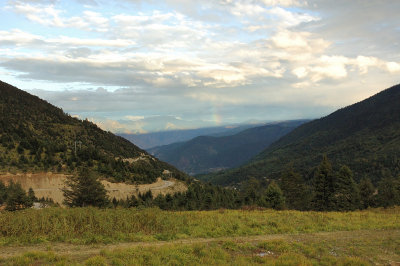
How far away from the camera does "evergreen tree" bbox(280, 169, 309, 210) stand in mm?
64344

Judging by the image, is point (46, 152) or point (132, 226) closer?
point (132, 226)

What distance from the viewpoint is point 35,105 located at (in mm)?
124125

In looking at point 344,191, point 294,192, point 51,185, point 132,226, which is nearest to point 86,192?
point 132,226

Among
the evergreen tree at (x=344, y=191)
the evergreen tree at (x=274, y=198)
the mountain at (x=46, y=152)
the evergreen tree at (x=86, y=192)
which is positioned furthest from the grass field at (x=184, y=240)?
the mountain at (x=46, y=152)

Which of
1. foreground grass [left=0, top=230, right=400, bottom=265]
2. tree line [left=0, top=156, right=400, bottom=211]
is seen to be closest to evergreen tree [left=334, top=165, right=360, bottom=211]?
tree line [left=0, top=156, right=400, bottom=211]

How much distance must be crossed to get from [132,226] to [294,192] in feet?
187

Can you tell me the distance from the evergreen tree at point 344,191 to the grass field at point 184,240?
91.3ft

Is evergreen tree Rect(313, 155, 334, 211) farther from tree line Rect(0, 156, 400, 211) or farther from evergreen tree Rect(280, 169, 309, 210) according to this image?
evergreen tree Rect(280, 169, 309, 210)

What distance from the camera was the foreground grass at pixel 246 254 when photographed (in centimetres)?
1043

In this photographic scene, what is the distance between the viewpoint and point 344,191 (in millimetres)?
45719

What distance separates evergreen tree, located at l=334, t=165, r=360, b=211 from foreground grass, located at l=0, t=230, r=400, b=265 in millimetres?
33321

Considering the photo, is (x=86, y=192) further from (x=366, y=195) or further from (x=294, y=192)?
(x=366, y=195)

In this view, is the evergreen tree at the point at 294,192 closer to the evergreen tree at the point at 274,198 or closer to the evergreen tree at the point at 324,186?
the evergreen tree at the point at 274,198

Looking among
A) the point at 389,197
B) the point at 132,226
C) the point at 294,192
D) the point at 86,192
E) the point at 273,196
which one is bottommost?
the point at 389,197
